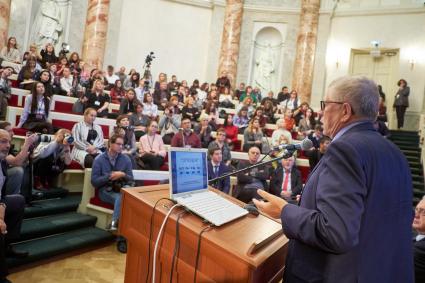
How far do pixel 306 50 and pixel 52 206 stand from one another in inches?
433

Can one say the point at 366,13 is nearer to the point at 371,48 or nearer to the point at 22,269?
the point at 371,48

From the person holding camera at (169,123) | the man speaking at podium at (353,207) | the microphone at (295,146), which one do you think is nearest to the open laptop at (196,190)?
the man speaking at podium at (353,207)

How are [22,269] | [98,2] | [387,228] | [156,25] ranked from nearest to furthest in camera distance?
[387,228] < [22,269] < [98,2] < [156,25]

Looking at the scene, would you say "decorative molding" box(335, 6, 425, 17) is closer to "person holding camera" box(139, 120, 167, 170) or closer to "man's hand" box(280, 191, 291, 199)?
"man's hand" box(280, 191, 291, 199)

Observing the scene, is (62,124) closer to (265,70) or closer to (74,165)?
(74,165)

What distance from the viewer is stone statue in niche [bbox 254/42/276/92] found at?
1423cm

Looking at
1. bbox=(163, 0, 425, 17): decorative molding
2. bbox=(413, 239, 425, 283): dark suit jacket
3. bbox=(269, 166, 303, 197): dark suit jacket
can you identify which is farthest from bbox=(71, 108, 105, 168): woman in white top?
bbox=(163, 0, 425, 17): decorative molding

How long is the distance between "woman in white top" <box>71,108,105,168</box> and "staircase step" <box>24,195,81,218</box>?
599 millimetres

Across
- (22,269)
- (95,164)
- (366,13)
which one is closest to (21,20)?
(95,164)

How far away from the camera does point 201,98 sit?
1091 centimetres

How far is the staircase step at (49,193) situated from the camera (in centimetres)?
418

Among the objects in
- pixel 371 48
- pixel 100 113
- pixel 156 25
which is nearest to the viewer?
pixel 100 113

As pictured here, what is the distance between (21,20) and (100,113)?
212 inches

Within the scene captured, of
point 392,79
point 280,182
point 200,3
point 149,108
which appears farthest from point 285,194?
point 200,3
